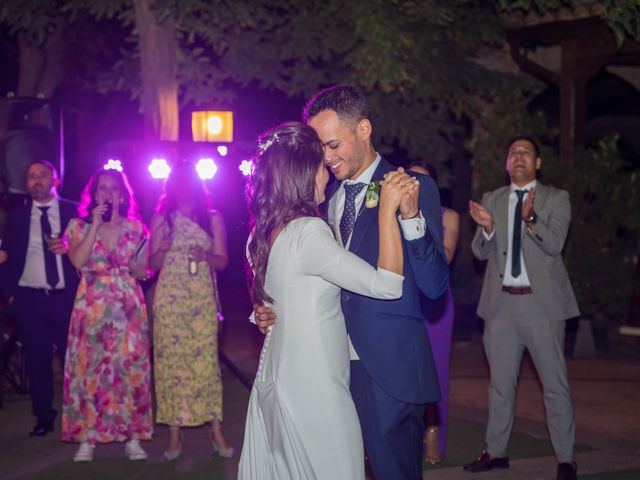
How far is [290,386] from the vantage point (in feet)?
13.7

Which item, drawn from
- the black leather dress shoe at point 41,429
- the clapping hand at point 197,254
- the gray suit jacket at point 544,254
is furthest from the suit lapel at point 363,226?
the black leather dress shoe at point 41,429

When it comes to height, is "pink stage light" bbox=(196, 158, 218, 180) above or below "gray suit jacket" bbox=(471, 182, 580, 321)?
above

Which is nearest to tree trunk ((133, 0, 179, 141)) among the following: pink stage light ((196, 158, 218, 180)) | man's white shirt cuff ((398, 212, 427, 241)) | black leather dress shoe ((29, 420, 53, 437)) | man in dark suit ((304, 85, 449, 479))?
pink stage light ((196, 158, 218, 180))

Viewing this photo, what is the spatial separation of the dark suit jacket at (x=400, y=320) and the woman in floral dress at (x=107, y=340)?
13.2ft

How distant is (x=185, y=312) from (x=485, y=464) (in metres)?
2.41

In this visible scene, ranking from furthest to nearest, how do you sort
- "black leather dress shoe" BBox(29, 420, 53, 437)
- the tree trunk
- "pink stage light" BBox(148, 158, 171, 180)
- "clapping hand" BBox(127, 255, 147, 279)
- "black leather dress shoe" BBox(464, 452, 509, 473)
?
the tree trunk, "pink stage light" BBox(148, 158, 171, 180), "black leather dress shoe" BBox(29, 420, 53, 437), "clapping hand" BBox(127, 255, 147, 279), "black leather dress shoe" BBox(464, 452, 509, 473)

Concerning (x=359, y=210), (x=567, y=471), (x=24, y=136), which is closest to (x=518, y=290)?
(x=567, y=471)

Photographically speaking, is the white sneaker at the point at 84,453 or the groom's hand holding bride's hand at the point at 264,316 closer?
the groom's hand holding bride's hand at the point at 264,316

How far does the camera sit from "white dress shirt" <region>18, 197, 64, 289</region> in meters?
9.26

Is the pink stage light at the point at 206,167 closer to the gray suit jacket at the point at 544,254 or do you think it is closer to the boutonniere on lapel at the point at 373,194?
the gray suit jacket at the point at 544,254

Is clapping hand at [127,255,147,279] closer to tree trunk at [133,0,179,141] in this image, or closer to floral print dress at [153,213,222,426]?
floral print dress at [153,213,222,426]

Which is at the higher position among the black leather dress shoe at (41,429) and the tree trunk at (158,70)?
the tree trunk at (158,70)

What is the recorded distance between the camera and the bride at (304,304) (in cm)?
411

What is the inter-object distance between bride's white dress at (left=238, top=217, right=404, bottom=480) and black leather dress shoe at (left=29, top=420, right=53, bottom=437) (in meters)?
5.20
